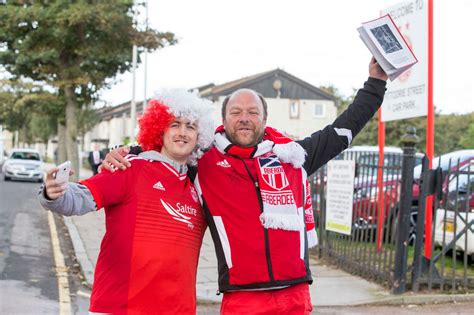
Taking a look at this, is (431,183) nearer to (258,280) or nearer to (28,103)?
(258,280)

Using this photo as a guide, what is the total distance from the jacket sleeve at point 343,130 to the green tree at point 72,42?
1908 cm

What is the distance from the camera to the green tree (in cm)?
2177

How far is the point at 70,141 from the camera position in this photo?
23156 mm

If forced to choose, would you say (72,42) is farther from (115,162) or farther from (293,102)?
(293,102)

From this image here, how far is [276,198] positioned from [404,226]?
4101mm

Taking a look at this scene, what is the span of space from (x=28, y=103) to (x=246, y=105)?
78.6 ft

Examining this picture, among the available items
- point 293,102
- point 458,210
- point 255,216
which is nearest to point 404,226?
point 458,210

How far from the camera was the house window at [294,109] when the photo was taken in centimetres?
4673

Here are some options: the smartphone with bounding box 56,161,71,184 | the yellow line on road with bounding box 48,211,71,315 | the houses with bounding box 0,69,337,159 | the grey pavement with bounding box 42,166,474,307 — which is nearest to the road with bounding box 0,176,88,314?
the yellow line on road with bounding box 48,211,71,315

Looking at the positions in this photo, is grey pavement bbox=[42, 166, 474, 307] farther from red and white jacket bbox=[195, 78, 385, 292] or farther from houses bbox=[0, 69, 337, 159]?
houses bbox=[0, 69, 337, 159]

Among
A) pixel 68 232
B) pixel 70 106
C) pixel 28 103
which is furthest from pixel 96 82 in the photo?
pixel 68 232

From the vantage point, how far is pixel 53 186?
2596 mm

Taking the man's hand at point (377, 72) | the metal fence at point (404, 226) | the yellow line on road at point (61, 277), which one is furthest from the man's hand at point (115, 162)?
the metal fence at point (404, 226)

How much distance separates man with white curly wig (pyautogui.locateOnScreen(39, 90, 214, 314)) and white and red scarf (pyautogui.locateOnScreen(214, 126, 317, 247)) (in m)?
0.34
